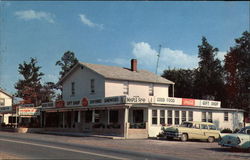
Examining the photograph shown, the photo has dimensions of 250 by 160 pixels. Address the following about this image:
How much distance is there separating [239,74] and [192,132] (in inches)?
1326

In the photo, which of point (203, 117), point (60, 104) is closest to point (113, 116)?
point (60, 104)

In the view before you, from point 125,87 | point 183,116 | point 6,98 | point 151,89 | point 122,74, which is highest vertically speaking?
point 122,74

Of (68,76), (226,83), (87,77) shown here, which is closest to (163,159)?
(87,77)

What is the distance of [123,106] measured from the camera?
103ft

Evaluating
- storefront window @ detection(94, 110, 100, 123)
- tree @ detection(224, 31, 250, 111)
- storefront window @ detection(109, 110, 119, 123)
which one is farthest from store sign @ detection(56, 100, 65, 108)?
tree @ detection(224, 31, 250, 111)

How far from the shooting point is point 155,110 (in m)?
34.3

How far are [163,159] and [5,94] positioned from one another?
57.0 metres

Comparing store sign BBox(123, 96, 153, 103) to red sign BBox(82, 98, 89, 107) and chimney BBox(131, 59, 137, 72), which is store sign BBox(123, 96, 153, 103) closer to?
red sign BBox(82, 98, 89, 107)

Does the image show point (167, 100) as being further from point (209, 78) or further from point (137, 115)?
point (209, 78)

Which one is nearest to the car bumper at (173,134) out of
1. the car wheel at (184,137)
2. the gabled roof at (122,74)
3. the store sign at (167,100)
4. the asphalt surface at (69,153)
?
the car wheel at (184,137)

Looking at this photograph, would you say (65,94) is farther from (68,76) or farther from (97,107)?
(97,107)

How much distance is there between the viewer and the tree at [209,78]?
6131 centimetres

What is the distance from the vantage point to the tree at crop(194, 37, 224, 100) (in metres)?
61.3

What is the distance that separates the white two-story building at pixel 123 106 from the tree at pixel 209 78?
20176mm
